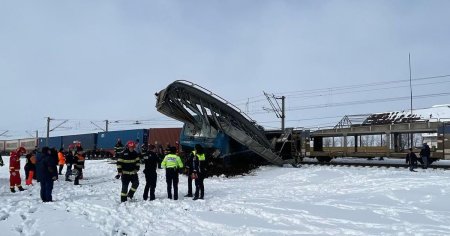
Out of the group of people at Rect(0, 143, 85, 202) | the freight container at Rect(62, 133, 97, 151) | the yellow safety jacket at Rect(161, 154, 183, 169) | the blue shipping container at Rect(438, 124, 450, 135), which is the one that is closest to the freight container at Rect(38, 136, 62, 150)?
the freight container at Rect(62, 133, 97, 151)

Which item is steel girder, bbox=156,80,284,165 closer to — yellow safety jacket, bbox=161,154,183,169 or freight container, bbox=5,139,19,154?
yellow safety jacket, bbox=161,154,183,169

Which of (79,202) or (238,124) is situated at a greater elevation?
(238,124)

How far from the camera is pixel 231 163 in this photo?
20.4 m

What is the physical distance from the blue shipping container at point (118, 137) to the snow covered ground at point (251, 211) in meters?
23.2

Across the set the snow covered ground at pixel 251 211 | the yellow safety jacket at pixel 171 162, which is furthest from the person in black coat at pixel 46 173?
the yellow safety jacket at pixel 171 162

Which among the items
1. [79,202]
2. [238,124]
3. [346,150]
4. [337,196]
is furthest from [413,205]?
[346,150]

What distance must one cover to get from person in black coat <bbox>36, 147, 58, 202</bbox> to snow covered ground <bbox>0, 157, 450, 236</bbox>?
0.28m

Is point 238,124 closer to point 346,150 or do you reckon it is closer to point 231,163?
point 231,163

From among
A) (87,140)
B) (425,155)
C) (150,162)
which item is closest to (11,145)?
(87,140)

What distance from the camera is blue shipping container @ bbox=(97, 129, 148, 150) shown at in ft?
124

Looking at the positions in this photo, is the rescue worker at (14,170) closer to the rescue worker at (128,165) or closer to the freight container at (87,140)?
the rescue worker at (128,165)

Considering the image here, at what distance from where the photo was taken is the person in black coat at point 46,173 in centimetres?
1062

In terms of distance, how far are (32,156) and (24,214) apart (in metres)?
8.05

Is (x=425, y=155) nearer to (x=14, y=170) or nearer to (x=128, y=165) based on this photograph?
(x=128, y=165)
